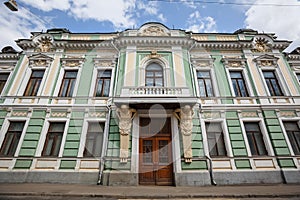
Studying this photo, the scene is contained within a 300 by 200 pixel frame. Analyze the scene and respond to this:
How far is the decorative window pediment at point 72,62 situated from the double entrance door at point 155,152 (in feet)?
18.9

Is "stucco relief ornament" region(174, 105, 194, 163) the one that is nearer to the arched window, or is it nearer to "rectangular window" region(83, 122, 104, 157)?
the arched window

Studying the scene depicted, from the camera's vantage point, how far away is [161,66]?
32.9ft

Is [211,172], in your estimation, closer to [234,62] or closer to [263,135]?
[263,135]

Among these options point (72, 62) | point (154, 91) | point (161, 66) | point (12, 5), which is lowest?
point (154, 91)

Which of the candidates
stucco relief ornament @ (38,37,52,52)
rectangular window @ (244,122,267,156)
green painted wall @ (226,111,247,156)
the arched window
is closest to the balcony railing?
the arched window

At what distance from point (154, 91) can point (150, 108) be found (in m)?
0.92

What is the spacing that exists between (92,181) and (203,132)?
615cm

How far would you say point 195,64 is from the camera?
10.4 m

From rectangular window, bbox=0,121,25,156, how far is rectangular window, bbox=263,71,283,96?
15.0m

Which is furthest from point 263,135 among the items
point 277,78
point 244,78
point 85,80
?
point 85,80

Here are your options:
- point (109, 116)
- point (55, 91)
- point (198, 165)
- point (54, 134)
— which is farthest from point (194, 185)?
point (55, 91)

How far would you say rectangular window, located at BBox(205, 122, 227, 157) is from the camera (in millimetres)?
8266

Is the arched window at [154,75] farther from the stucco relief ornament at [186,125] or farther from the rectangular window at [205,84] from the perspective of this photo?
the rectangular window at [205,84]

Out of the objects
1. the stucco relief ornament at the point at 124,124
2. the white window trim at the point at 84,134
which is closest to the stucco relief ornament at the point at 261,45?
the stucco relief ornament at the point at 124,124
